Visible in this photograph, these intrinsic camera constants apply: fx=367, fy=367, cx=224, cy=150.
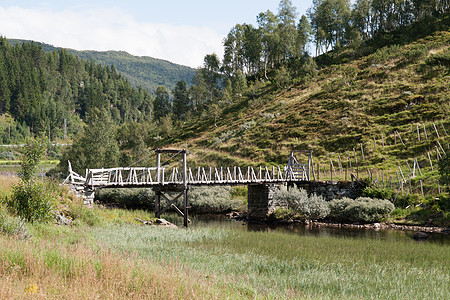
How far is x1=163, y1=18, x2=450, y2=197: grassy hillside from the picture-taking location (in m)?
39.8

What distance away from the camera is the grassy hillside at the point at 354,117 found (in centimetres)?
3978

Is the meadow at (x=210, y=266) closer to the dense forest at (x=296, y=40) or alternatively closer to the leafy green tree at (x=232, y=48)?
the dense forest at (x=296, y=40)

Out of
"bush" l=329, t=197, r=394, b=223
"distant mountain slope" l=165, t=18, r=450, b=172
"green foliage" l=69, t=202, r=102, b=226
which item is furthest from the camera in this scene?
"distant mountain slope" l=165, t=18, r=450, b=172

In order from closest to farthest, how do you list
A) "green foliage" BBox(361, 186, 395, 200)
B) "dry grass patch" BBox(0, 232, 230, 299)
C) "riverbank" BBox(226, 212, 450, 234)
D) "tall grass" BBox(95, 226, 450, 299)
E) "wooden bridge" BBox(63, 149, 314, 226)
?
1. "dry grass patch" BBox(0, 232, 230, 299)
2. "tall grass" BBox(95, 226, 450, 299)
3. "wooden bridge" BBox(63, 149, 314, 226)
4. "riverbank" BBox(226, 212, 450, 234)
5. "green foliage" BBox(361, 186, 395, 200)

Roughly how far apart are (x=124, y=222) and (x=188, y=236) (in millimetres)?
4869

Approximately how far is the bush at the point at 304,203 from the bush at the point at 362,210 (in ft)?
3.13

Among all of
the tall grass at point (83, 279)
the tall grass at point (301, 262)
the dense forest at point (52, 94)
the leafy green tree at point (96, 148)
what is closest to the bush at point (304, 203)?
the tall grass at point (301, 262)

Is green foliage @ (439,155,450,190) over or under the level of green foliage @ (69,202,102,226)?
over

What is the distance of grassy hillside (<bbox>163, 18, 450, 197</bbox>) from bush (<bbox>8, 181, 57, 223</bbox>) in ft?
90.2

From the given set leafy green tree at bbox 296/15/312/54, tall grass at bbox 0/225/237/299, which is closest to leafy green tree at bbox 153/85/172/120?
leafy green tree at bbox 296/15/312/54

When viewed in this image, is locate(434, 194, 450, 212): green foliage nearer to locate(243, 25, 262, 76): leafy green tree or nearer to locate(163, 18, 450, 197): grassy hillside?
locate(163, 18, 450, 197): grassy hillside

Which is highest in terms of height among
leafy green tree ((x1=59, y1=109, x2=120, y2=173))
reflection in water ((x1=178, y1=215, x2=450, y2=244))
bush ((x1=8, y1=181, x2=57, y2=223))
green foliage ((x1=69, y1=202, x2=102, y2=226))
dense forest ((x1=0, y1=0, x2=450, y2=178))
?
dense forest ((x1=0, y1=0, x2=450, y2=178))

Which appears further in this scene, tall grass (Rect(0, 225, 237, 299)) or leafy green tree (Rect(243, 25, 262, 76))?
leafy green tree (Rect(243, 25, 262, 76))

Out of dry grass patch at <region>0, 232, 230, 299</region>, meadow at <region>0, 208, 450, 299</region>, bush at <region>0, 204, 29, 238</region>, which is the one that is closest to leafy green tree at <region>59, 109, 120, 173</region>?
meadow at <region>0, 208, 450, 299</region>
